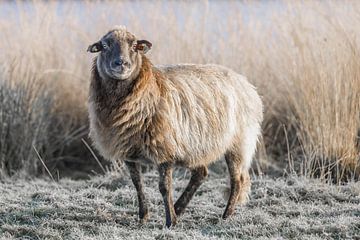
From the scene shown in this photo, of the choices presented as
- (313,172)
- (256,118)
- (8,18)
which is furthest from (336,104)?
(8,18)

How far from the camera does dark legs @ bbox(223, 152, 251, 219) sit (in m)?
6.38

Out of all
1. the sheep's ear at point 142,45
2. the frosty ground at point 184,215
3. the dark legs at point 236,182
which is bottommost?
the frosty ground at point 184,215

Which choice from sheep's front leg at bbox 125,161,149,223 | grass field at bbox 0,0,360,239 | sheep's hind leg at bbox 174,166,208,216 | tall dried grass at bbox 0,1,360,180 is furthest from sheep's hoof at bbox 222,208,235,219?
tall dried grass at bbox 0,1,360,180

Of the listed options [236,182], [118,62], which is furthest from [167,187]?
[118,62]

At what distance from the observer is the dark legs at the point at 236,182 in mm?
6379

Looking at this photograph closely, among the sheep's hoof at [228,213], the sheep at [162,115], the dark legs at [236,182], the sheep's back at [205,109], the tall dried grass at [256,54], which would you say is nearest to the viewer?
the sheep at [162,115]

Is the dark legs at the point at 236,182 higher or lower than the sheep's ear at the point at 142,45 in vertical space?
lower

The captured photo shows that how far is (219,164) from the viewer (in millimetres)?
8438

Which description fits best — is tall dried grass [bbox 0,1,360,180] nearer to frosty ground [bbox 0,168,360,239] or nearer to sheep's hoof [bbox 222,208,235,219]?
frosty ground [bbox 0,168,360,239]

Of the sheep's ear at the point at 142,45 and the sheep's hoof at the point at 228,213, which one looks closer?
the sheep's ear at the point at 142,45

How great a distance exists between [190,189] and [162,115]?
3.25ft

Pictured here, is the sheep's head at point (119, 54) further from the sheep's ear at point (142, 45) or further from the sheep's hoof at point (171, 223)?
the sheep's hoof at point (171, 223)

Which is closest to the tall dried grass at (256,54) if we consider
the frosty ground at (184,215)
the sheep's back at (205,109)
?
the frosty ground at (184,215)

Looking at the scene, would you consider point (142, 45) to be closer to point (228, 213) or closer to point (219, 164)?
point (228, 213)
